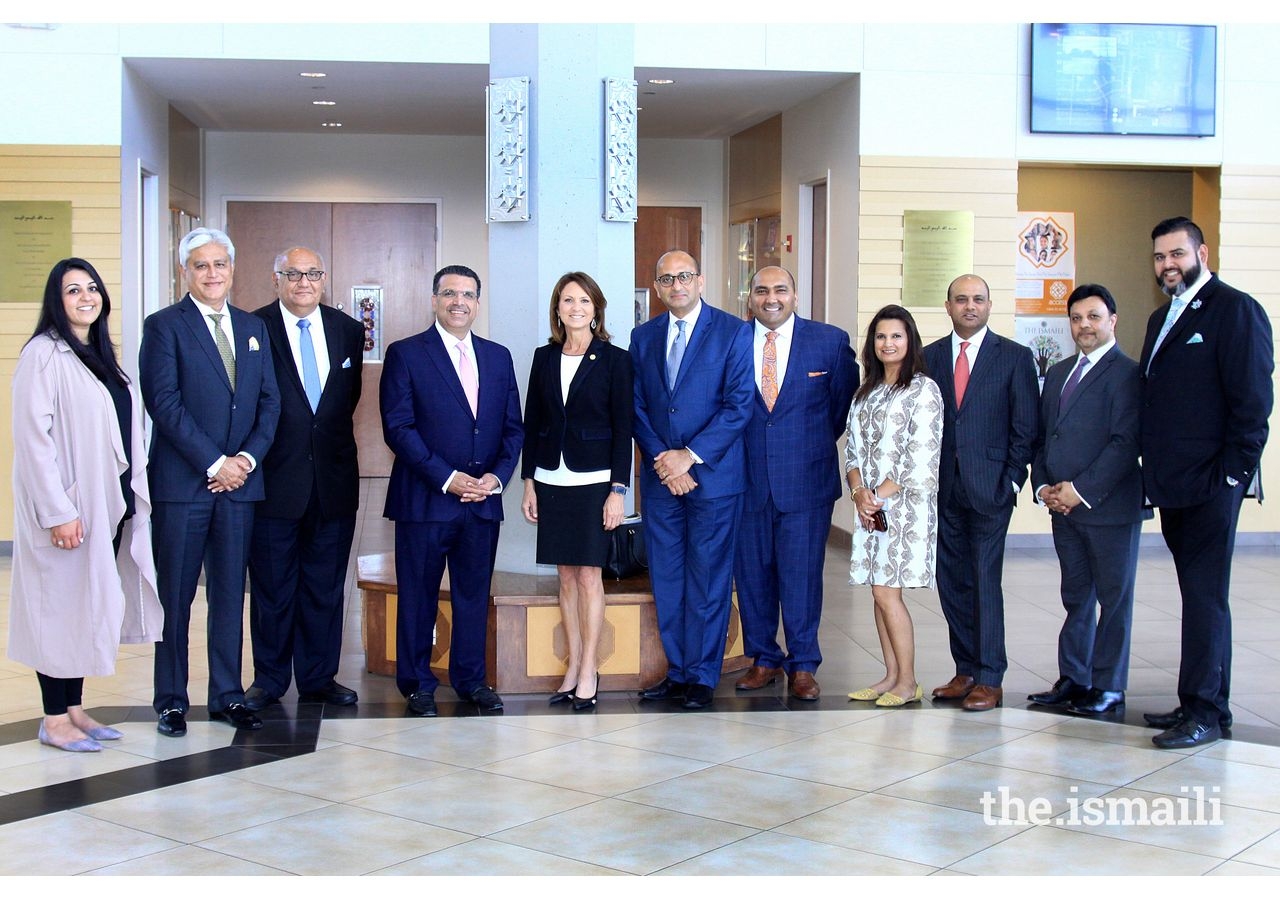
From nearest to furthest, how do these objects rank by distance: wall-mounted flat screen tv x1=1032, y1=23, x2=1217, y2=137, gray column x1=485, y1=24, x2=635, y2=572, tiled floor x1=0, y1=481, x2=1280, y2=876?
tiled floor x1=0, y1=481, x2=1280, y2=876 < gray column x1=485, y1=24, x2=635, y2=572 < wall-mounted flat screen tv x1=1032, y1=23, x2=1217, y2=137

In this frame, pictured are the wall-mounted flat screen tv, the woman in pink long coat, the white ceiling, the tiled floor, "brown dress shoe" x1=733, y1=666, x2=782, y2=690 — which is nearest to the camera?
the tiled floor

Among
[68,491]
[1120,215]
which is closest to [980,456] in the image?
[68,491]

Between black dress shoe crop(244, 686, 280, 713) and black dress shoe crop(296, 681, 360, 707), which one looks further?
black dress shoe crop(296, 681, 360, 707)

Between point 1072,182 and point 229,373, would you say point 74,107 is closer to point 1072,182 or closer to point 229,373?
point 229,373

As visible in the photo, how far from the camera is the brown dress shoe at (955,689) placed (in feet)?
18.2

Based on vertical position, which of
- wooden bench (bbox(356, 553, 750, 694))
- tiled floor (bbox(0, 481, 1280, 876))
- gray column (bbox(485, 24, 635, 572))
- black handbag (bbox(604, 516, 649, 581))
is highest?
gray column (bbox(485, 24, 635, 572))

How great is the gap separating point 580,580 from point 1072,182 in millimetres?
6424

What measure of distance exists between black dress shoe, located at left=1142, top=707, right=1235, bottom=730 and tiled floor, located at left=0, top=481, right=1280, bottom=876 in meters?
0.07

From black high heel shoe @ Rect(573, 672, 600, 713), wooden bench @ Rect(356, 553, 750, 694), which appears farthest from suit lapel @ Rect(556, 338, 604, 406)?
black high heel shoe @ Rect(573, 672, 600, 713)

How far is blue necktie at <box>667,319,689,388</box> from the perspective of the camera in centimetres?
544

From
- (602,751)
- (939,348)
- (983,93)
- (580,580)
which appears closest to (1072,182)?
(983,93)

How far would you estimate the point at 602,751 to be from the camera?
476 cm

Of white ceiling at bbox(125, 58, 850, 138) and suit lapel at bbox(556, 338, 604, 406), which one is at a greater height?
white ceiling at bbox(125, 58, 850, 138)

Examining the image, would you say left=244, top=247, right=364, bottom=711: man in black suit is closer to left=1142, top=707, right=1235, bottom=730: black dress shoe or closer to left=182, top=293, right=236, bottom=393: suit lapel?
left=182, top=293, right=236, bottom=393: suit lapel
